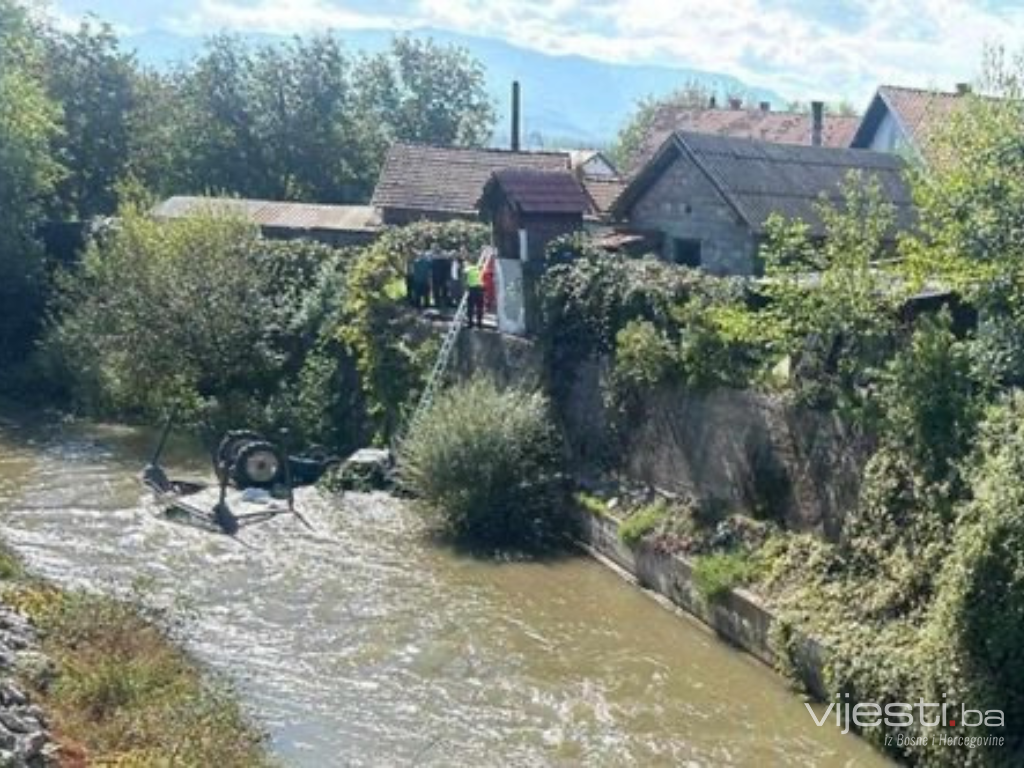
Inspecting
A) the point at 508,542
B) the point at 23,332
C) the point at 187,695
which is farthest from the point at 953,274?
the point at 23,332

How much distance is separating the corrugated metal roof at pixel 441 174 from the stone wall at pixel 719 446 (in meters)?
13.0

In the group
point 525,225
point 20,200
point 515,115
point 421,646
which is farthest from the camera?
point 515,115

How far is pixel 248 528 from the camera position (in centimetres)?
1956

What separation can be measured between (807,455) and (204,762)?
8247mm

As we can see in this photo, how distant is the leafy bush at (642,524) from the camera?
57.0 feet

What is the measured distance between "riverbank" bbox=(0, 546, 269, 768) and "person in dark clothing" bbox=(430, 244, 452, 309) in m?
11.7

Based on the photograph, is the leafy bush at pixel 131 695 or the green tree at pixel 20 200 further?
the green tree at pixel 20 200

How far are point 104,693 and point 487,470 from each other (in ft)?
25.6

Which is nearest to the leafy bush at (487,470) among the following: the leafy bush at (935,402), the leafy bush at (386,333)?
the leafy bush at (386,333)

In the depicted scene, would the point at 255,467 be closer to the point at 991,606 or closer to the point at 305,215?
the point at 991,606

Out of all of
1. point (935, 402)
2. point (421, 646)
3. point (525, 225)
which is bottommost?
point (421, 646)

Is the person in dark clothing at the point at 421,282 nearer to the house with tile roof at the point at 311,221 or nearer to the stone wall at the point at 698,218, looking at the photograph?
the stone wall at the point at 698,218

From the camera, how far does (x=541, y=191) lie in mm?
21625

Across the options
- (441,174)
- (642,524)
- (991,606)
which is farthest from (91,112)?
(991,606)
